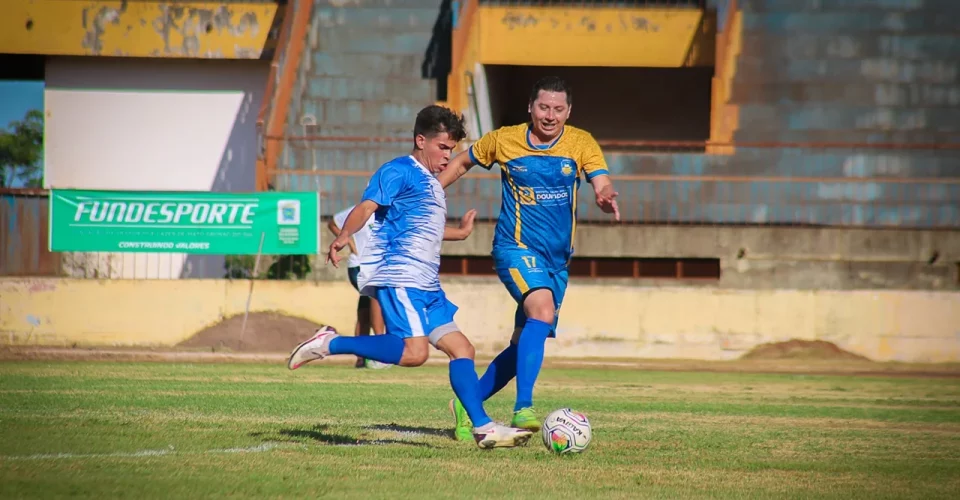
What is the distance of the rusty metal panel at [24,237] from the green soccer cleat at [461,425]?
11.6 metres

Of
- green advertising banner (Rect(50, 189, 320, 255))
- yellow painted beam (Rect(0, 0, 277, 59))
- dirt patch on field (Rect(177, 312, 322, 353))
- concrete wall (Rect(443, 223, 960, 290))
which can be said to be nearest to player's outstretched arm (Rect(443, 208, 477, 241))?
dirt patch on field (Rect(177, 312, 322, 353))

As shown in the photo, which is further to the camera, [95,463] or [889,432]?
[889,432]

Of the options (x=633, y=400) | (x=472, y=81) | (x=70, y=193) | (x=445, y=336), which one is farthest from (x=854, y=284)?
(x=445, y=336)

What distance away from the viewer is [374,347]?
7582 mm

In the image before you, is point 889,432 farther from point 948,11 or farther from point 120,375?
point 948,11

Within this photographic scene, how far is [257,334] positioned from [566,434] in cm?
1095

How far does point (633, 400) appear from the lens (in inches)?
440

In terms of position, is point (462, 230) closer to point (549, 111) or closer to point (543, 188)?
point (543, 188)

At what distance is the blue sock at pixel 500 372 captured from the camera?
8.26 metres

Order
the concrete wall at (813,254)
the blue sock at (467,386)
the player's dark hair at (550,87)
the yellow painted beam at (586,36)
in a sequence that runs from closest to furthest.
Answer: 1. the blue sock at (467,386)
2. the player's dark hair at (550,87)
3. the concrete wall at (813,254)
4. the yellow painted beam at (586,36)

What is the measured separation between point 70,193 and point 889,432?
13.0 metres

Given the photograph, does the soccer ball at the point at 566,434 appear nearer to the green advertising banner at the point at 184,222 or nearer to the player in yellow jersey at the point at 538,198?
the player in yellow jersey at the point at 538,198

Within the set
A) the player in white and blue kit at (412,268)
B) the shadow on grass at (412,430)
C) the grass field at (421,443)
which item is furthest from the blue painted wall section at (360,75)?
the player in white and blue kit at (412,268)

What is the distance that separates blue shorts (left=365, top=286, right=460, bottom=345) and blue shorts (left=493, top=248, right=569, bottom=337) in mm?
643
